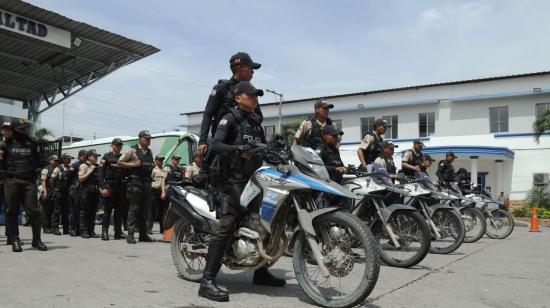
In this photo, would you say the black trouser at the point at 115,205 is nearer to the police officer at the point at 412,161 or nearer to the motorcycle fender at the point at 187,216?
the motorcycle fender at the point at 187,216

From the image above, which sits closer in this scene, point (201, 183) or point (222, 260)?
point (222, 260)

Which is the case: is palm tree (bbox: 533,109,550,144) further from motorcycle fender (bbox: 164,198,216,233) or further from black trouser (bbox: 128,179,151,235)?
motorcycle fender (bbox: 164,198,216,233)

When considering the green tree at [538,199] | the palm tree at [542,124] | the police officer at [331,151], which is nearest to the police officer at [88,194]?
the police officer at [331,151]

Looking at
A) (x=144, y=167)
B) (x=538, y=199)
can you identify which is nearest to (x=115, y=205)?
(x=144, y=167)

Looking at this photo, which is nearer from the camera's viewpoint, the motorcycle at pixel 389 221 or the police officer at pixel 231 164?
the police officer at pixel 231 164

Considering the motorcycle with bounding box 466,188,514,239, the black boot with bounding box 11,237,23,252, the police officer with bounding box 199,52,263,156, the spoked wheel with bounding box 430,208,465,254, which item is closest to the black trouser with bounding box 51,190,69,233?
the black boot with bounding box 11,237,23,252

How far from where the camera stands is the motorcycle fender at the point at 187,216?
4.68 meters

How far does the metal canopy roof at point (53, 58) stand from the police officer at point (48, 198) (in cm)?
447

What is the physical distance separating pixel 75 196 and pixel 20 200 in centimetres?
278

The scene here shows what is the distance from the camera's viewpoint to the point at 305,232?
3988 mm

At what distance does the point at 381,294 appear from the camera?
4422mm

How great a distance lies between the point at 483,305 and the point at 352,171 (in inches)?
96.3

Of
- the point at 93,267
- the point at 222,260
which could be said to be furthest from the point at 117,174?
the point at 222,260

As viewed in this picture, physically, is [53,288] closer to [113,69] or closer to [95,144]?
[113,69]
